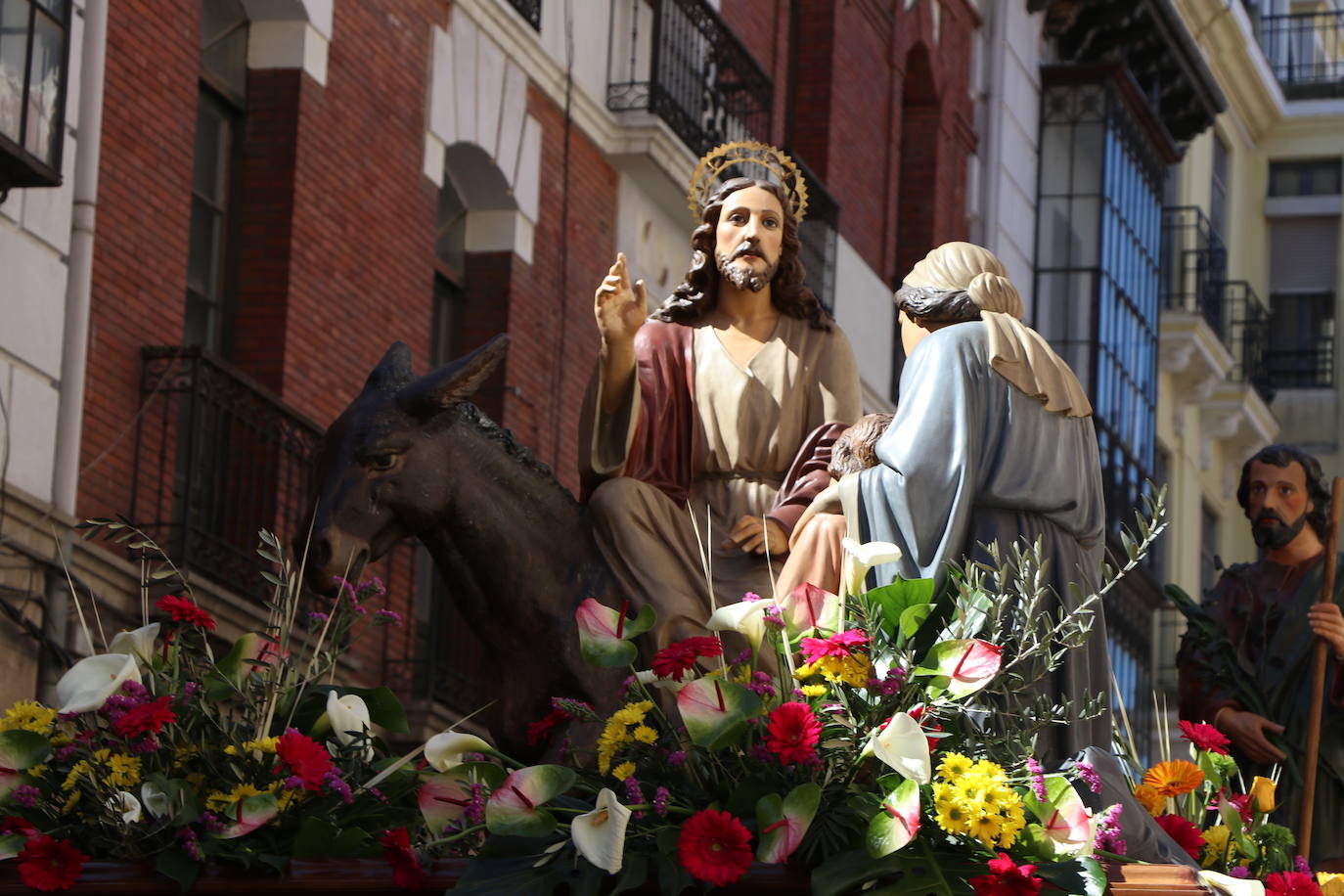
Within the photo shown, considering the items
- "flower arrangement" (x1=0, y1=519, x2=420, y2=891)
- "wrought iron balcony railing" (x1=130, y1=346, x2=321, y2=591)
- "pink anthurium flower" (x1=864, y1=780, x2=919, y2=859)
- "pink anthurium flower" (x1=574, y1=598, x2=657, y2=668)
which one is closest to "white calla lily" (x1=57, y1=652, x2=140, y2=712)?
"flower arrangement" (x1=0, y1=519, x2=420, y2=891)

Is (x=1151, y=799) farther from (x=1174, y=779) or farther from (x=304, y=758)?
(x=304, y=758)

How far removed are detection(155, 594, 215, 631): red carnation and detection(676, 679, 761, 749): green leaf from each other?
1.21m

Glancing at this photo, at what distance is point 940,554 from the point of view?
7273 millimetres

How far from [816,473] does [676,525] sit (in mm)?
389

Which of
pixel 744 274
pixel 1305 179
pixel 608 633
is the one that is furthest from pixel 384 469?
pixel 1305 179

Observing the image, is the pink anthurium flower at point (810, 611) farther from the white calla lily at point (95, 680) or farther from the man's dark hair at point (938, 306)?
the man's dark hair at point (938, 306)

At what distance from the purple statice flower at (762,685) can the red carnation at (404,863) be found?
28.8 inches

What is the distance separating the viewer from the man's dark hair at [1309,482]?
10141mm

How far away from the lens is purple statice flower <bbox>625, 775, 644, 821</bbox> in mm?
5996

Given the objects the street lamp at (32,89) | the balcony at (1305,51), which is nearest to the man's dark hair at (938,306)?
the street lamp at (32,89)

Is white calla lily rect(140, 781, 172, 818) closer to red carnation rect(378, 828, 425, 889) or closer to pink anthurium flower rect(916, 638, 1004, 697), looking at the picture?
red carnation rect(378, 828, 425, 889)

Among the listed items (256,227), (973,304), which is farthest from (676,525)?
(256,227)

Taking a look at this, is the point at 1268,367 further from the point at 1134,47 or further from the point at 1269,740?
the point at 1269,740

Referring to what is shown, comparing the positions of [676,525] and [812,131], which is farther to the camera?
[812,131]
